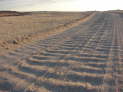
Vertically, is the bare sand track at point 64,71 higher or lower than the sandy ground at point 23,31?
lower

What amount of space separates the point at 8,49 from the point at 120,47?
5244 millimetres

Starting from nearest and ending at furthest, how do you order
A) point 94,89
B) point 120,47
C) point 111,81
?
point 94,89 → point 111,81 → point 120,47

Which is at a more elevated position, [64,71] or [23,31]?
[23,31]

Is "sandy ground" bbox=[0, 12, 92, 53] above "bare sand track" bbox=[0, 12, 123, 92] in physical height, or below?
above

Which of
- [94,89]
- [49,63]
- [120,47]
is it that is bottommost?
[94,89]

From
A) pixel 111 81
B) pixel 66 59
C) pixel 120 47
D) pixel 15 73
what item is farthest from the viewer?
pixel 120 47

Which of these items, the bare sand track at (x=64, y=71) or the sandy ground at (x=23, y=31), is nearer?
the bare sand track at (x=64, y=71)

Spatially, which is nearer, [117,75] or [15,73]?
[117,75]

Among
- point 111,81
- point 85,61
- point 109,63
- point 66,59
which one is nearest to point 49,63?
point 66,59

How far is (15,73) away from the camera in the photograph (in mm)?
5723

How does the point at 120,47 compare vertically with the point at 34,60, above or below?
above

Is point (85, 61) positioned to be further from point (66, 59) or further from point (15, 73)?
point (15, 73)

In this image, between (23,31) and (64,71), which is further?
(23,31)

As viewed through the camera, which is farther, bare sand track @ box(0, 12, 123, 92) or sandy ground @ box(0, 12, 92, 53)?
sandy ground @ box(0, 12, 92, 53)
